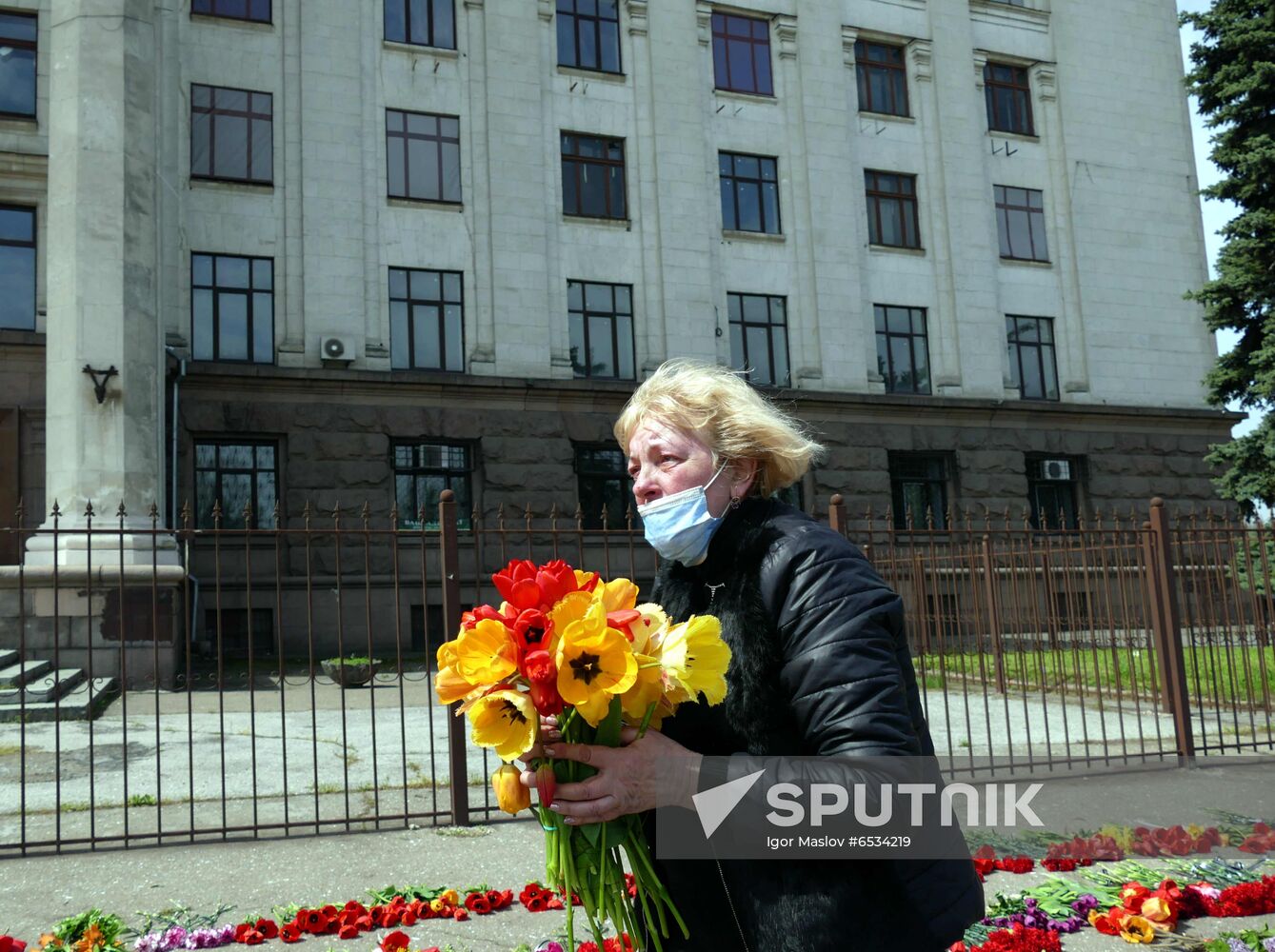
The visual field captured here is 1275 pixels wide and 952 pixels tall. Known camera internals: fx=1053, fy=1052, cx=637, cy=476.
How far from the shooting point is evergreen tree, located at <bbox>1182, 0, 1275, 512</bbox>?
19.1m

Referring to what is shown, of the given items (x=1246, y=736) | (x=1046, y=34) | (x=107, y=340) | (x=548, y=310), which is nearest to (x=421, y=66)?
(x=548, y=310)

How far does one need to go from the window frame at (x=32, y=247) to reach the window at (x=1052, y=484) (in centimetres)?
2063

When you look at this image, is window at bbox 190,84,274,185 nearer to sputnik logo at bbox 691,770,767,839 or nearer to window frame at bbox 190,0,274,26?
window frame at bbox 190,0,274,26

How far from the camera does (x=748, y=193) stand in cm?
2336

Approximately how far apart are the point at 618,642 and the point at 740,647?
0.97 ft

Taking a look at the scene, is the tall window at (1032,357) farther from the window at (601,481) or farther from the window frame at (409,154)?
the window frame at (409,154)

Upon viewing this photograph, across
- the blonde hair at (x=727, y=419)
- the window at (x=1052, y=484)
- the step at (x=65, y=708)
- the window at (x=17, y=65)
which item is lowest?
the step at (x=65, y=708)

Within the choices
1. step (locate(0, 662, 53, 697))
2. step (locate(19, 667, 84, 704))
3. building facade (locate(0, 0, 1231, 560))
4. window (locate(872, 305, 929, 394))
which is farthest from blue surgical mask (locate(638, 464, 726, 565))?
window (locate(872, 305, 929, 394))

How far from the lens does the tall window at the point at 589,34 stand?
22.2 metres

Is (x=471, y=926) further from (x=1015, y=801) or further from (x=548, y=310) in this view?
(x=548, y=310)

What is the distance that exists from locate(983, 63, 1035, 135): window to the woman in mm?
26130

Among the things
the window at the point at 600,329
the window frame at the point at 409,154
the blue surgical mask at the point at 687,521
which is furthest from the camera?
the window at the point at 600,329

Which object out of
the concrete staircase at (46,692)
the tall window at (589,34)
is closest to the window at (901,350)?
the tall window at (589,34)

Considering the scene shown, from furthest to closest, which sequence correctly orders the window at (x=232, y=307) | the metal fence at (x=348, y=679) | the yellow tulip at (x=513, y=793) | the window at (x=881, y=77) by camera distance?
the window at (x=881, y=77)
the window at (x=232, y=307)
the metal fence at (x=348, y=679)
the yellow tulip at (x=513, y=793)
